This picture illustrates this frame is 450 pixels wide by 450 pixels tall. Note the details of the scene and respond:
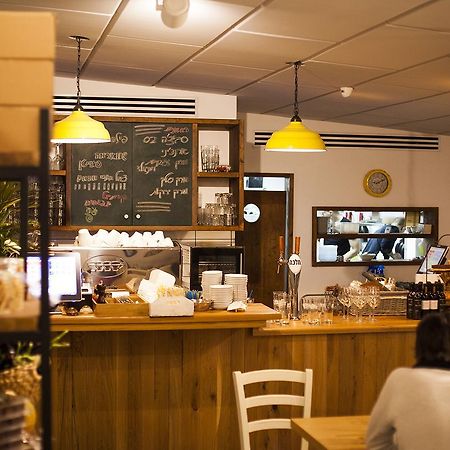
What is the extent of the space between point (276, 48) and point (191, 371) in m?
2.13

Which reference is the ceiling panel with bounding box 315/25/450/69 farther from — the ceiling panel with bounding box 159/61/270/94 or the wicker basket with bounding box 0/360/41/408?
the wicker basket with bounding box 0/360/41/408

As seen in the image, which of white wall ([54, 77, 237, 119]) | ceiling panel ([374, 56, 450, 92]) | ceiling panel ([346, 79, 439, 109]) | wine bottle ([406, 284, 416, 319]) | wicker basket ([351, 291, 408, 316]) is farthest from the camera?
white wall ([54, 77, 237, 119])

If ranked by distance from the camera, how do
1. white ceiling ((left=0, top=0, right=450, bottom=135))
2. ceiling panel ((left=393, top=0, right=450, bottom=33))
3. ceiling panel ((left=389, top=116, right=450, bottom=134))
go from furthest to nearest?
ceiling panel ((left=389, top=116, right=450, bottom=134)) < white ceiling ((left=0, top=0, right=450, bottom=135)) < ceiling panel ((left=393, top=0, right=450, bottom=33))

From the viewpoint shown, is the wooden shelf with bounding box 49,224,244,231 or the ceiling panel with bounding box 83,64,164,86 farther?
the wooden shelf with bounding box 49,224,244,231

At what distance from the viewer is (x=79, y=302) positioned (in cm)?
460

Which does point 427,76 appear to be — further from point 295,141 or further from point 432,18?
point 432,18

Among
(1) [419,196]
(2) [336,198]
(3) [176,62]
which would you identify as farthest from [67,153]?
(1) [419,196]

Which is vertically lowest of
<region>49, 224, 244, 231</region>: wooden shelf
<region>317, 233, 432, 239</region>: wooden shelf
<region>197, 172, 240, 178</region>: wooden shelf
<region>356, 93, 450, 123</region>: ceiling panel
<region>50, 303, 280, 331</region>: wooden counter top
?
<region>50, 303, 280, 331</region>: wooden counter top

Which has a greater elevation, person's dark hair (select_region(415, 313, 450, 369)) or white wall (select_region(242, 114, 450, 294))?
white wall (select_region(242, 114, 450, 294))

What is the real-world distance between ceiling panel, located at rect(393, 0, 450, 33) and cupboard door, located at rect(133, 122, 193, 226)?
10.3ft

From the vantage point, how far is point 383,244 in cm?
961

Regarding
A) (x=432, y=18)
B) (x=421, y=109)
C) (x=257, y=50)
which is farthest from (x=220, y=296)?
(x=421, y=109)

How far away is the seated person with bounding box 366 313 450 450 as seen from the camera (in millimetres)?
2666

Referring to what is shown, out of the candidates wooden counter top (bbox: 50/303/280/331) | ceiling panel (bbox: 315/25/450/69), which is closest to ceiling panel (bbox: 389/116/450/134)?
ceiling panel (bbox: 315/25/450/69)
